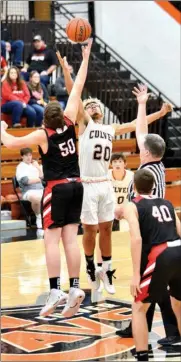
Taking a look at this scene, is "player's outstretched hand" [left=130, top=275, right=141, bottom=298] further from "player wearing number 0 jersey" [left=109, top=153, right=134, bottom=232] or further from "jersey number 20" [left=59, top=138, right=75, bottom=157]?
"player wearing number 0 jersey" [left=109, top=153, right=134, bottom=232]

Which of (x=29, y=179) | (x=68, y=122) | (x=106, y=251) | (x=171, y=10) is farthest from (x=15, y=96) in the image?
(x=68, y=122)

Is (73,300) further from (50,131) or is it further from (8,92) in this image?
(8,92)

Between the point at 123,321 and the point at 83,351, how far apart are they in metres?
1.11

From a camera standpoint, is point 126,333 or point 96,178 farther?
point 96,178

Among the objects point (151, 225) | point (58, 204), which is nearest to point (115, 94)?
point (58, 204)

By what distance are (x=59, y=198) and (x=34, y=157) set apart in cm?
864

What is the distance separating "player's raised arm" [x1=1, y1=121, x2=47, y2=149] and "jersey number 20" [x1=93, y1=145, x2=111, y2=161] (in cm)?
140

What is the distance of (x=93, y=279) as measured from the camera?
9758mm

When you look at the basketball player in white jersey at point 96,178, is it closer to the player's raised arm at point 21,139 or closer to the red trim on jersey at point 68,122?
the red trim on jersey at point 68,122

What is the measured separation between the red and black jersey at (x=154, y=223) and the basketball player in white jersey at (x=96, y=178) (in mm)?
2468

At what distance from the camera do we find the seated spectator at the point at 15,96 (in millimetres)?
16578

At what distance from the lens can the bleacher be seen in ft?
52.5

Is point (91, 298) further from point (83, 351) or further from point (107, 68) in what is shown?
point (107, 68)

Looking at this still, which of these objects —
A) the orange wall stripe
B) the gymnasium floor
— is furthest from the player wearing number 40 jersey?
the orange wall stripe
